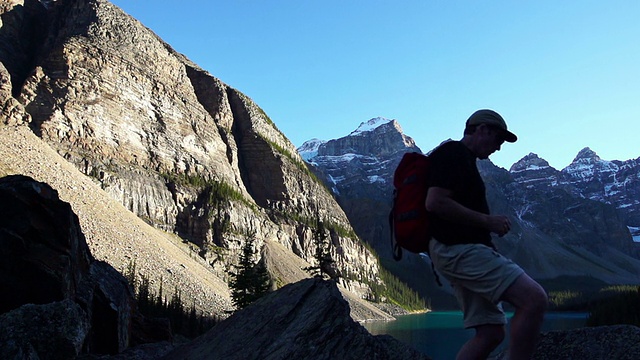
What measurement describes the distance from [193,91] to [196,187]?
48.3 m

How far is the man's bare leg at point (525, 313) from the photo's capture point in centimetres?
457

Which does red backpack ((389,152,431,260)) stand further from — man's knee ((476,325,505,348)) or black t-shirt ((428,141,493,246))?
man's knee ((476,325,505,348))

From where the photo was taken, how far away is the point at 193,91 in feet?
553

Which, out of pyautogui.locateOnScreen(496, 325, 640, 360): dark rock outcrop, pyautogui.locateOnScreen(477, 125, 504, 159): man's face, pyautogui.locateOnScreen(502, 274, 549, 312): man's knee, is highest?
pyautogui.locateOnScreen(477, 125, 504, 159): man's face

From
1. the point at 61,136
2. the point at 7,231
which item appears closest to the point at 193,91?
the point at 61,136

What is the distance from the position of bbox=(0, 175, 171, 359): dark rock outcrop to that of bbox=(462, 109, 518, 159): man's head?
7.90 metres

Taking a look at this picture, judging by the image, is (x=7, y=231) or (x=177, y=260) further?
A: (x=177, y=260)

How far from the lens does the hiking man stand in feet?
15.2

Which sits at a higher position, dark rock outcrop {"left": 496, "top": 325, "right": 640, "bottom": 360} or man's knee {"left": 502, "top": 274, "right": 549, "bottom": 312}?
man's knee {"left": 502, "top": 274, "right": 549, "bottom": 312}

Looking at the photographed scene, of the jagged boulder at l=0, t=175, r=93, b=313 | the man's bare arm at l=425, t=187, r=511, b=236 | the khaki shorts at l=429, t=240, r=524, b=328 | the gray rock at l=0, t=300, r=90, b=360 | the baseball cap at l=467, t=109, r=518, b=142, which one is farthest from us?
the jagged boulder at l=0, t=175, r=93, b=313

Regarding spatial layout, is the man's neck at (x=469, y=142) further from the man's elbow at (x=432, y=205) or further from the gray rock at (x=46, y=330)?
the gray rock at (x=46, y=330)

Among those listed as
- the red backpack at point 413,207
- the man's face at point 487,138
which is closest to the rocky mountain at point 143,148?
the red backpack at point 413,207

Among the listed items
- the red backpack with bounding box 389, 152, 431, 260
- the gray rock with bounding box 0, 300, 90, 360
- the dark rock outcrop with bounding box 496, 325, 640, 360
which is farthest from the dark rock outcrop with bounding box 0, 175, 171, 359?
the dark rock outcrop with bounding box 496, 325, 640, 360

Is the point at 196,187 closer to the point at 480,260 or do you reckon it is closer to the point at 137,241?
the point at 137,241
